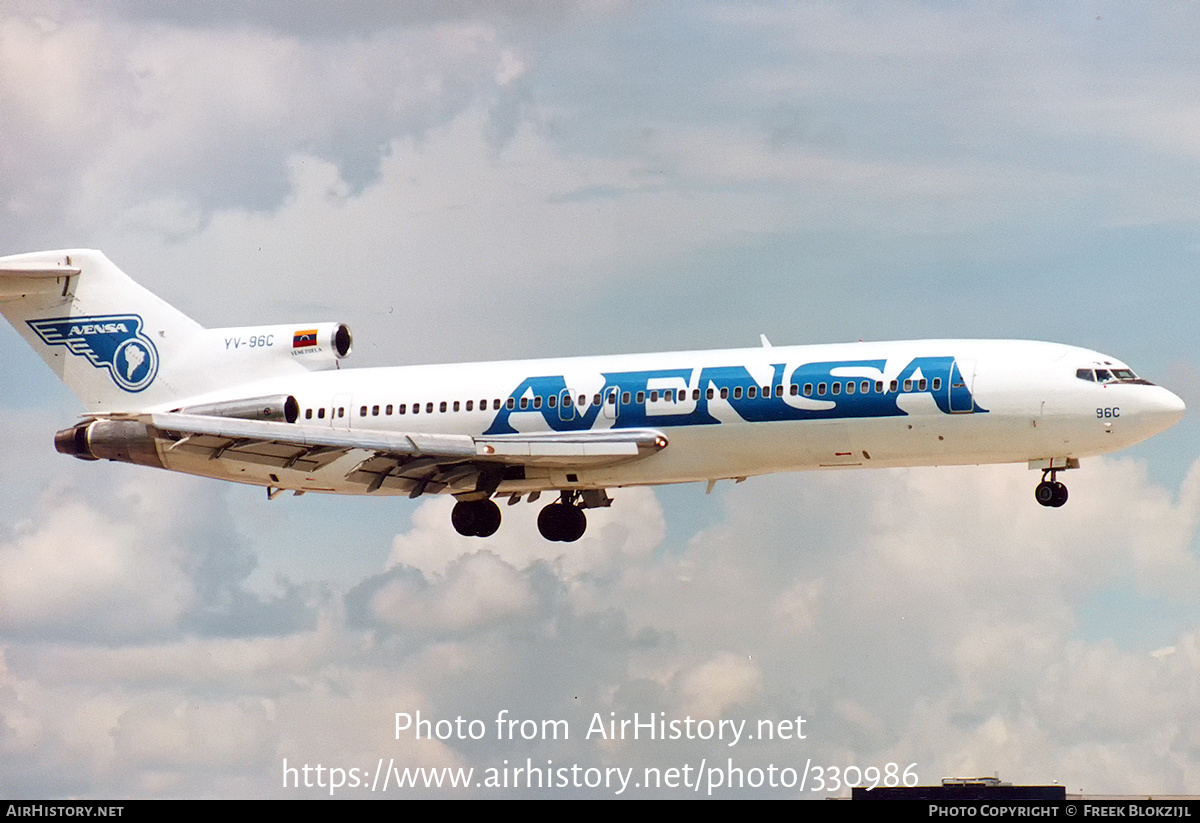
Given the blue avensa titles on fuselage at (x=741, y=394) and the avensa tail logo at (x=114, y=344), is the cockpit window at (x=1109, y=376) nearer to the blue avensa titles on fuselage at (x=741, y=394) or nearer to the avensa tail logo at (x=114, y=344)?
the blue avensa titles on fuselage at (x=741, y=394)

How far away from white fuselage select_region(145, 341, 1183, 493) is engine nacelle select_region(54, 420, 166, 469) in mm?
1625

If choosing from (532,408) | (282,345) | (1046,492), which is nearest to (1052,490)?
(1046,492)

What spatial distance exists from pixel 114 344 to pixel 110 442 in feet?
17.6

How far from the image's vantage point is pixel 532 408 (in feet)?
189

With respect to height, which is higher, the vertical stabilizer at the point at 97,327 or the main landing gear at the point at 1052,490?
the vertical stabilizer at the point at 97,327

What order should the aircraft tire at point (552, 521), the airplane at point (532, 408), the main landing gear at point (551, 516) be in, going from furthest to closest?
1. the aircraft tire at point (552, 521)
2. the main landing gear at point (551, 516)
3. the airplane at point (532, 408)

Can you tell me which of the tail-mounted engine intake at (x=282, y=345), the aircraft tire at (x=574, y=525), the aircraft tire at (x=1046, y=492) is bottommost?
the aircraft tire at (x=1046, y=492)

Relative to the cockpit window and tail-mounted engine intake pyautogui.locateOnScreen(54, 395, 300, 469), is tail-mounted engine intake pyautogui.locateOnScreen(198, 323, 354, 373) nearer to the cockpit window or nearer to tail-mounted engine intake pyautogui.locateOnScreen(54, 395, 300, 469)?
tail-mounted engine intake pyautogui.locateOnScreen(54, 395, 300, 469)

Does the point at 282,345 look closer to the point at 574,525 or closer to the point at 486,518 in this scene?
the point at 486,518

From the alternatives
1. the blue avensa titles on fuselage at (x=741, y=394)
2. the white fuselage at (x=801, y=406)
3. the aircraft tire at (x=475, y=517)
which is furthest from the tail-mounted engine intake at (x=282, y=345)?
the blue avensa titles on fuselage at (x=741, y=394)

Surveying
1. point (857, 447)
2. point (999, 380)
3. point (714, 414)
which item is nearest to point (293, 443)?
point (714, 414)

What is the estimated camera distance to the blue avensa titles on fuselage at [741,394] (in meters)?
53.2

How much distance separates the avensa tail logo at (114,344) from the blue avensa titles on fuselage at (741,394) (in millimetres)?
12494

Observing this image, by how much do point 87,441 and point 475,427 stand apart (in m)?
11.1
